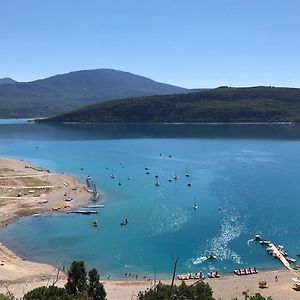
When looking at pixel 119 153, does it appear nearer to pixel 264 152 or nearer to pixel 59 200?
pixel 264 152

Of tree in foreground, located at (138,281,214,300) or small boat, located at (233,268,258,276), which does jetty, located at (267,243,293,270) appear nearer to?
small boat, located at (233,268,258,276)

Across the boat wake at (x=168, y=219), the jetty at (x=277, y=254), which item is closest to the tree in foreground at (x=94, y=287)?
the jetty at (x=277, y=254)

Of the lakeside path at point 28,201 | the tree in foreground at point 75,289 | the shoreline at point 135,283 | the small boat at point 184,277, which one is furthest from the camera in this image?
the small boat at point 184,277

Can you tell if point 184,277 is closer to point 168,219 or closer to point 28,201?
point 168,219

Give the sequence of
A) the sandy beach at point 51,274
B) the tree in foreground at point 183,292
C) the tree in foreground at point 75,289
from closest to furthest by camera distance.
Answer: the tree in foreground at point 183,292, the tree in foreground at point 75,289, the sandy beach at point 51,274

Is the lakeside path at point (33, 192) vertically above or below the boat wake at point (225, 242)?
above

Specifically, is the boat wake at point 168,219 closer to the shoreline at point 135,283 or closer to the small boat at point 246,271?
the small boat at point 246,271

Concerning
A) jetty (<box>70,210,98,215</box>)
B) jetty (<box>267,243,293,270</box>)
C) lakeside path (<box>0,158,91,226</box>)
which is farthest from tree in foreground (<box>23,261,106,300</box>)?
jetty (<box>70,210,98,215</box>)
